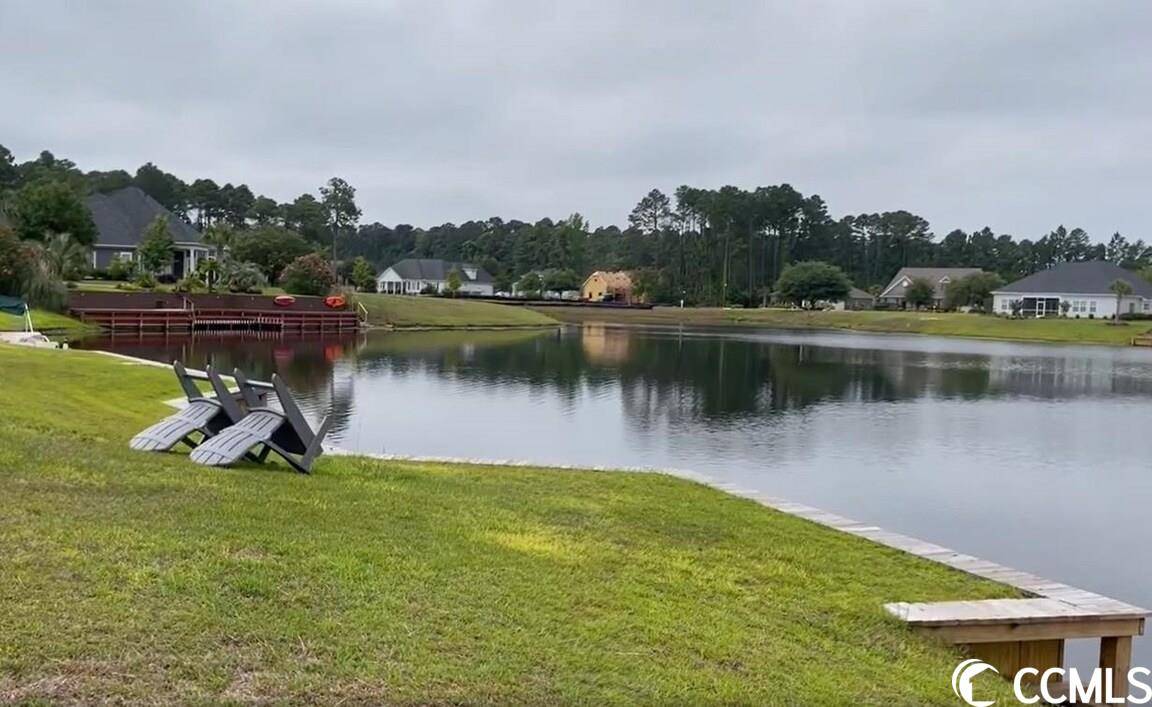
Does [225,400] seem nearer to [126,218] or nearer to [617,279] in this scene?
[126,218]

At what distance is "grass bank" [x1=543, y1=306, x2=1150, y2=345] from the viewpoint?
7169 centimetres

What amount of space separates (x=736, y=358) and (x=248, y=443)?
118ft

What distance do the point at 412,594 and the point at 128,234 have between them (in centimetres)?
6727

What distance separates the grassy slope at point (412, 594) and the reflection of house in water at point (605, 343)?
103 ft

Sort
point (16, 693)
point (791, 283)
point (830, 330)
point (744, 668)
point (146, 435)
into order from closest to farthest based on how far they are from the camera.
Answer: point (16, 693), point (744, 668), point (146, 435), point (830, 330), point (791, 283)

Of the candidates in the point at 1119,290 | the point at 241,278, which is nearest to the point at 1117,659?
the point at 241,278

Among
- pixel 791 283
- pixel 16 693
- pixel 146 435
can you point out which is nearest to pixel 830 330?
pixel 791 283

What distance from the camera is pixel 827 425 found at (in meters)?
21.7

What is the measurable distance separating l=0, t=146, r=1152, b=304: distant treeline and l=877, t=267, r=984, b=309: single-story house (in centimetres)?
944

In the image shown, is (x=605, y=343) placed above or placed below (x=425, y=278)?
below

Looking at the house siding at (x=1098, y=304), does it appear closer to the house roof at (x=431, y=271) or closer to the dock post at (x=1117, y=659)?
the house roof at (x=431, y=271)

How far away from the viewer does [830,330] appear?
80375mm

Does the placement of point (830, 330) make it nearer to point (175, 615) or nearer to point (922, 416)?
point (922, 416)

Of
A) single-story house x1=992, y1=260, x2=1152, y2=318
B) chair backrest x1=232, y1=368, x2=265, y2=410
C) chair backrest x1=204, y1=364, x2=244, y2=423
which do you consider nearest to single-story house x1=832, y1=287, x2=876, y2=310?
single-story house x1=992, y1=260, x2=1152, y2=318
